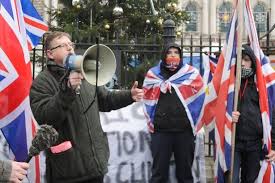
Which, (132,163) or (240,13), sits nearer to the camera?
(240,13)

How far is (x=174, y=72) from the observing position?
5258mm

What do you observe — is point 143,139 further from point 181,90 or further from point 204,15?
point 204,15

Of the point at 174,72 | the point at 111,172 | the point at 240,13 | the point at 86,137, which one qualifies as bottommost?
the point at 111,172

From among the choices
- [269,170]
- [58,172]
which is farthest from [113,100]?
[269,170]

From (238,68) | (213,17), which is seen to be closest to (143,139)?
(238,68)

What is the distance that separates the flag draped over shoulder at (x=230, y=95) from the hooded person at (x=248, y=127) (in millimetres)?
66

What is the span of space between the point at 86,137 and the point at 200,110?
205cm

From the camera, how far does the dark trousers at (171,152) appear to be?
5.09m

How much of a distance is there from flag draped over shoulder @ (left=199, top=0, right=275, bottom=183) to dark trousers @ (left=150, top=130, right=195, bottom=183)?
297 mm

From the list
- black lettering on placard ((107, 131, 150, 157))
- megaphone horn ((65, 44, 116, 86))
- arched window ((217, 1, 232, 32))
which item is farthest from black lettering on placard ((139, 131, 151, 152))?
arched window ((217, 1, 232, 32))

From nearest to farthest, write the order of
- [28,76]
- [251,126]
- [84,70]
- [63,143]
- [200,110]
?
[84,70] < [63,143] < [28,76] < [251,126] < [200,110]

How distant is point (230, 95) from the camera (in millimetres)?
4930

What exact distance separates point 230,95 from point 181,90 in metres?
0.51

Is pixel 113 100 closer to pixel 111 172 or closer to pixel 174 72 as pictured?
pixel 174 72
